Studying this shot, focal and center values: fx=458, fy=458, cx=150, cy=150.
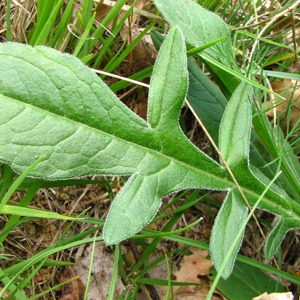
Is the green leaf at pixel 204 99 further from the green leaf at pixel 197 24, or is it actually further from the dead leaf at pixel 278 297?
the dead leaf at pixel 278 297

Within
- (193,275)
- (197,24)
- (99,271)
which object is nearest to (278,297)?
(193,275)

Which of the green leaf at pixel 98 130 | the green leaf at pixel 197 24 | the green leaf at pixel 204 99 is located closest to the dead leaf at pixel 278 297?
the green leaf at pixel 98 130

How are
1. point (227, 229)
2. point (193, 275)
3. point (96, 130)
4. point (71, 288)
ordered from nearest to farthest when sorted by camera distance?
point (96, 130) → point (227, 229) → point (71, 288) → point (193, 275)

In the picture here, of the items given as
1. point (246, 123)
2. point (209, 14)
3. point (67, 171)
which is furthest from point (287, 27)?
point (67, 171)

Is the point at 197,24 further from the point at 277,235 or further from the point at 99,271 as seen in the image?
the point at 99,271

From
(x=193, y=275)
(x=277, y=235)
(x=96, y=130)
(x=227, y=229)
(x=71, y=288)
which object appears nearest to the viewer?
(x=96, y=130)

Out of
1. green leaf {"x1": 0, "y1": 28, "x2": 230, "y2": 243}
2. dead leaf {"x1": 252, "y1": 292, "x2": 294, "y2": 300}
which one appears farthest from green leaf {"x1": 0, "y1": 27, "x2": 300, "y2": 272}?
dead leaf {"x1": 252, "y1": 292, "x2": 294, "y2": 300}

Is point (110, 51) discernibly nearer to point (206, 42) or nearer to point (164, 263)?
point (206, 42)
